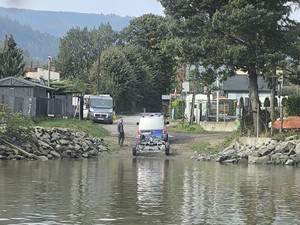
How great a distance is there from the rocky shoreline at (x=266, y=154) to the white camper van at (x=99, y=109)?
29.1m

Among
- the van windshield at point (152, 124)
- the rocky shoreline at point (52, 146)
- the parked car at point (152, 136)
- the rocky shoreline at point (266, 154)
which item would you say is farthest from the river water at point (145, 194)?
the van windshield at point (152, 124)

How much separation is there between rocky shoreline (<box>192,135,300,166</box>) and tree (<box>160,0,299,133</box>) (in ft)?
13.8

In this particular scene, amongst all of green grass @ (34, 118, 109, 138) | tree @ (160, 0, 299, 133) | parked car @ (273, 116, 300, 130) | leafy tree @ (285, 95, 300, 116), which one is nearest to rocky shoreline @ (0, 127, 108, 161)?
green grass @ (34, 118, 109, 138)

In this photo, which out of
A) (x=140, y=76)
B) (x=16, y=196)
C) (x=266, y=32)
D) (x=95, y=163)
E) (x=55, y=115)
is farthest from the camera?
(x=140, y=76)

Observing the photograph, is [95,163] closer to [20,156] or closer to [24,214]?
[20,156]

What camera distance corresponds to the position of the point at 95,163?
34.3 metres

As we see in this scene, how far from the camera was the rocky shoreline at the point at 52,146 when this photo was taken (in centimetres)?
3522

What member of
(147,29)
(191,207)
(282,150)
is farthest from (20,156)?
(147,29)

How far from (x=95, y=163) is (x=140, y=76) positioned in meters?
75.8

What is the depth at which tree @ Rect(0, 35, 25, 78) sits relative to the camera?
285ft

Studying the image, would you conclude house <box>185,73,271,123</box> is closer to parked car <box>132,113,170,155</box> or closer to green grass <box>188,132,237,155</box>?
green grass <box>188,132,237,155</box>

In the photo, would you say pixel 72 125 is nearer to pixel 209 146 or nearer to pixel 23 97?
pixel 23 97

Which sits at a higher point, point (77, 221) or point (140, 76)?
point (140, 76)

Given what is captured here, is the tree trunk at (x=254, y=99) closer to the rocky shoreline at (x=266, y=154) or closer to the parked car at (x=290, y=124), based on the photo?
the parked car at (x=290, y=124)
